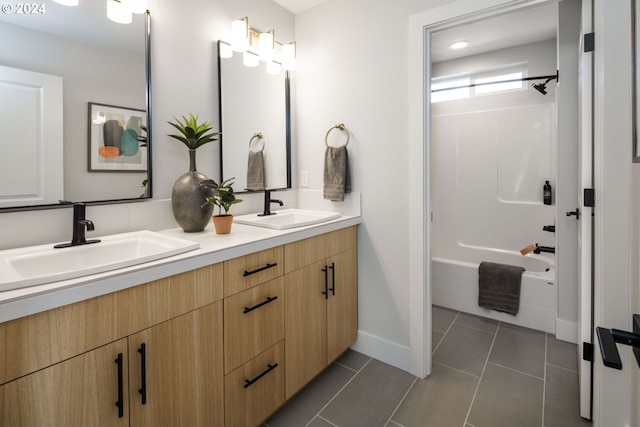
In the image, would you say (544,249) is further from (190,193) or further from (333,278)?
(190,193)

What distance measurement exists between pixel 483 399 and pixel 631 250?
116cm

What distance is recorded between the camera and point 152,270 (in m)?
1.02

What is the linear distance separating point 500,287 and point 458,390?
1.11 meters

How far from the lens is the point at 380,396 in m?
1.76

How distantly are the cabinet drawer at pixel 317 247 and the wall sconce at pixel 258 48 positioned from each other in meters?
1.21

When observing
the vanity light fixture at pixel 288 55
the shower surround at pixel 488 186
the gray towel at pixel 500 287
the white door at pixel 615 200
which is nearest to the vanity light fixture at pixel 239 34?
the vanity light fixture at pixel 288 55

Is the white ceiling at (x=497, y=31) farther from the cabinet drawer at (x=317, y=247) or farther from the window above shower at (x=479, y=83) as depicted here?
the cabinet drawer at (x=317, y=247)

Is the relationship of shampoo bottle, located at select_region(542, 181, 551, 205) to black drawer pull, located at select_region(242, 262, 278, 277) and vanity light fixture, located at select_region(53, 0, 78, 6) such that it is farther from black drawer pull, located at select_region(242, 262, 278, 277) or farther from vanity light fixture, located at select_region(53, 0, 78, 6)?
vanity light fixture, located at select_region(53, 0, 78, 6)

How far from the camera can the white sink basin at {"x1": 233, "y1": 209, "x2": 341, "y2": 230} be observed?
5.96 ft

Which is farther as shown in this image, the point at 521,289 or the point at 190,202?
the point at 521,289

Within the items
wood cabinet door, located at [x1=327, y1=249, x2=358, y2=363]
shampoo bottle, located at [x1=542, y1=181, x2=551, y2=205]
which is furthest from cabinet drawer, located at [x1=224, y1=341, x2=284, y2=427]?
shampoo bottle, located at [x1=542, y1=181, x2=551, y2=205]

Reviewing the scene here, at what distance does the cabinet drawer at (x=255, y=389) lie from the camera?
1313 millimetres

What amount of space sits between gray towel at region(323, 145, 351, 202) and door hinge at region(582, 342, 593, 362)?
56.7 inches

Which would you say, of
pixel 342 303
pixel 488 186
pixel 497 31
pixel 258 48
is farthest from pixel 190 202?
pixel 488 186
